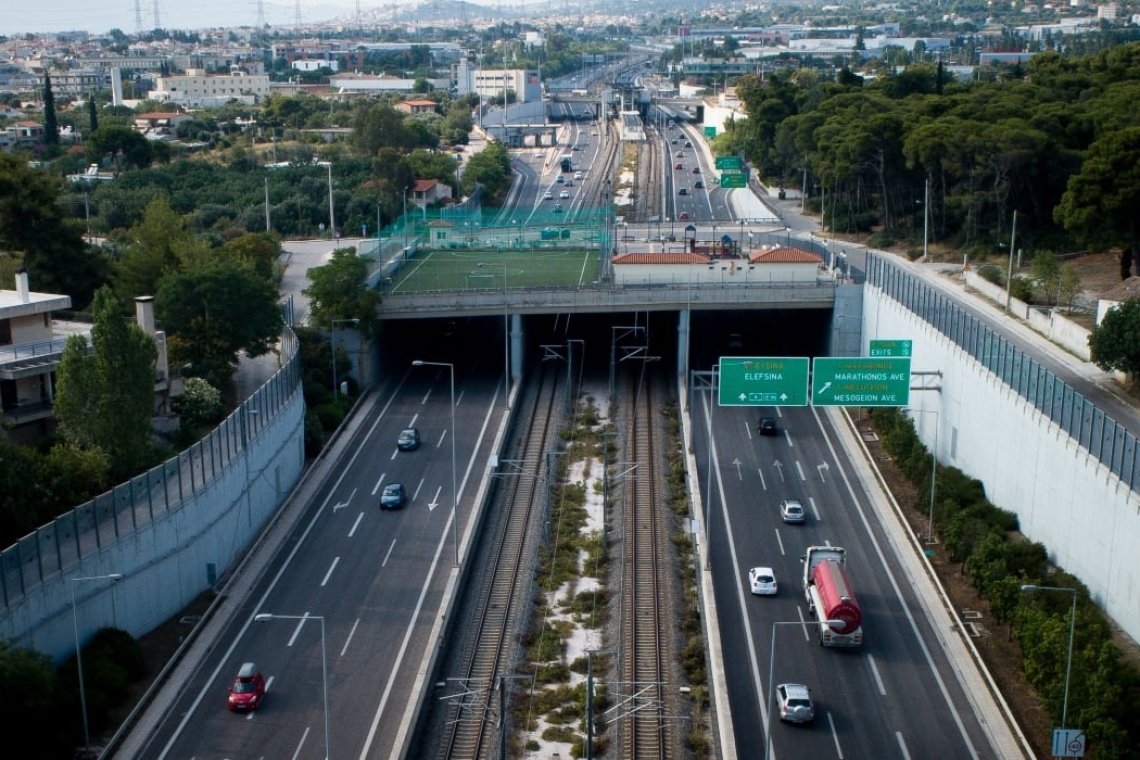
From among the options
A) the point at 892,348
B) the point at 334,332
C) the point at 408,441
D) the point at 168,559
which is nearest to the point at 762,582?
the point at 892,348

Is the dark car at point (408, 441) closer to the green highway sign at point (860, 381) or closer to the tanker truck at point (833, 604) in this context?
the green highway sign at point (860, 381)

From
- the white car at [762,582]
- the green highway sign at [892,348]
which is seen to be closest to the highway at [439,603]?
the white car at [762,582]

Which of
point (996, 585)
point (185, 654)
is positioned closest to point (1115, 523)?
point (996, 585)

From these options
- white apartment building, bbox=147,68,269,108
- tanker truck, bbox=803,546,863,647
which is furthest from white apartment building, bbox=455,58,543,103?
tanker truck, bbox=803,546,863,647

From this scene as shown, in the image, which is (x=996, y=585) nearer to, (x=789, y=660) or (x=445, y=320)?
(x=789, y=660)

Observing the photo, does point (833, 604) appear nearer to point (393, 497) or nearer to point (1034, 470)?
point (1034, 470)

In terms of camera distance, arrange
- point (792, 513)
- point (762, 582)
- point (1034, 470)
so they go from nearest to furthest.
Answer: point (762, 582)
point (1034, 470)
point (792, 513)
